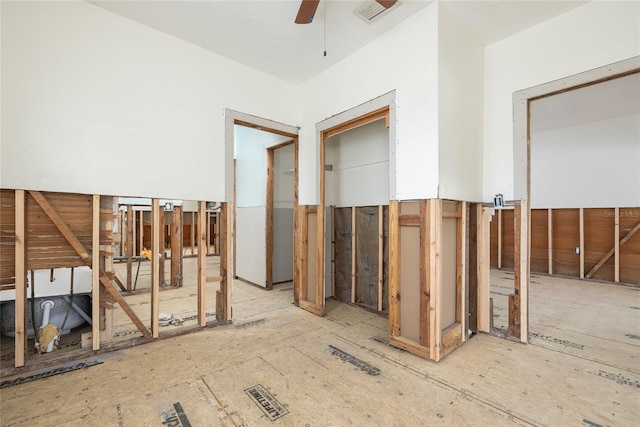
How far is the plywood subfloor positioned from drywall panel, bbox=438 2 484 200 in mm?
1445

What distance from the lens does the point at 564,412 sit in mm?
1737

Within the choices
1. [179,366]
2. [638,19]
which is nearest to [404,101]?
[638,19]

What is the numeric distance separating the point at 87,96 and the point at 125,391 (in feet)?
7.73

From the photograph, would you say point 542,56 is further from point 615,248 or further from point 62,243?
point 615,248

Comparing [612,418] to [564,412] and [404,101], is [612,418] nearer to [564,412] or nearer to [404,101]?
[564,412]

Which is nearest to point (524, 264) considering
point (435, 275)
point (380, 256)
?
point (435, 275)

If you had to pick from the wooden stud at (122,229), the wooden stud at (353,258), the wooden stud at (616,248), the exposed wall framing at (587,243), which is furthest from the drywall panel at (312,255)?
the wooden stud at (616,248)

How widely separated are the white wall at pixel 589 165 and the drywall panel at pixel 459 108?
4.48m

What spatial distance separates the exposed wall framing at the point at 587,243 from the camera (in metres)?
5.05

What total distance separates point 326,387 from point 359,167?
9.66 ft

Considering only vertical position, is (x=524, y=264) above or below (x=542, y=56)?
below

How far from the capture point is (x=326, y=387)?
1.98 metres

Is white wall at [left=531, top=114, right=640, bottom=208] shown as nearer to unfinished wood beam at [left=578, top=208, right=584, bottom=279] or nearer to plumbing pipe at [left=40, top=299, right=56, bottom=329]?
unfinished wood beam at [left=578, top=208, right=584, bottom=279]

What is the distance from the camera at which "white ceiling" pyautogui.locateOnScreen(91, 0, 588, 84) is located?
2430 millimetres
